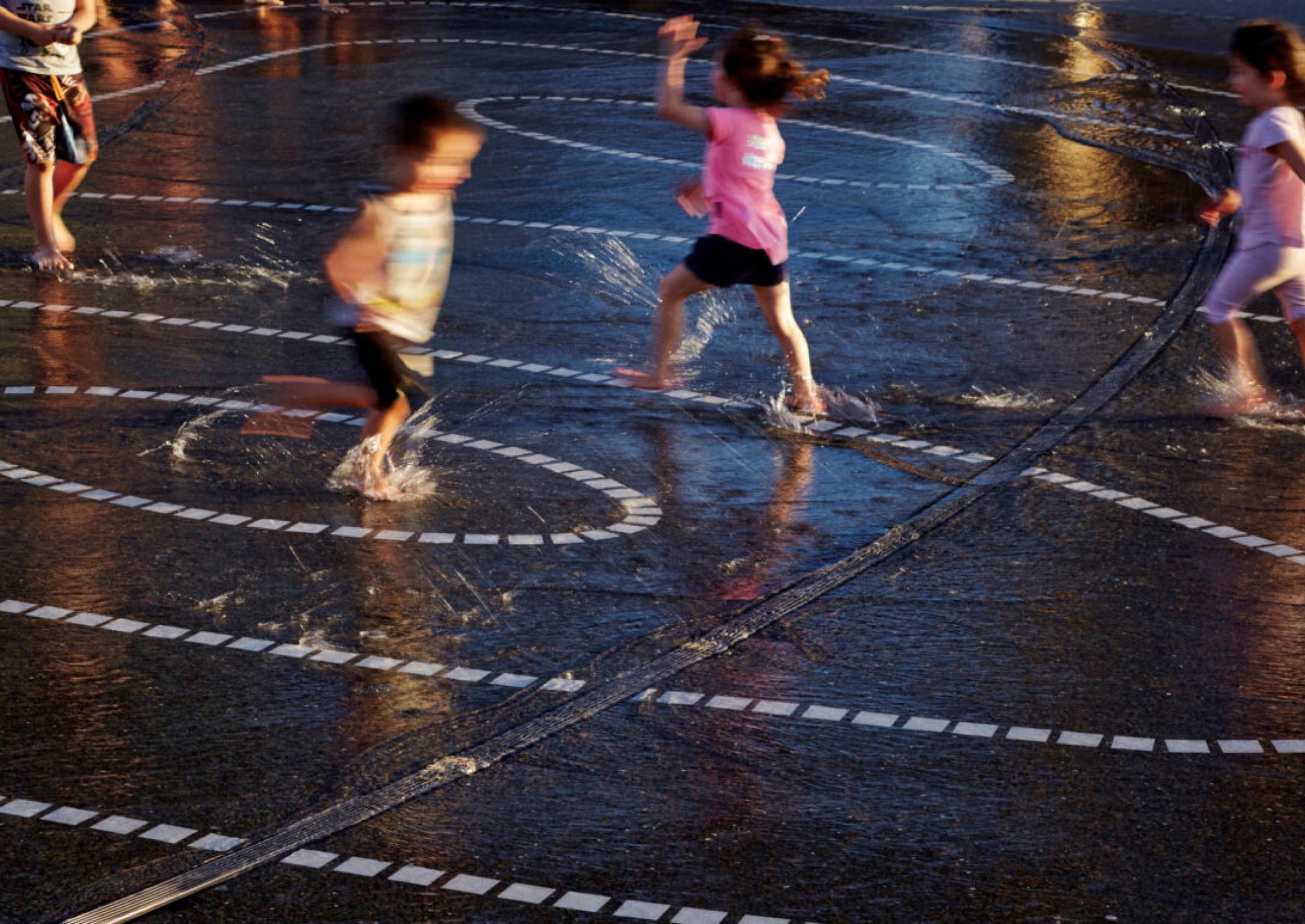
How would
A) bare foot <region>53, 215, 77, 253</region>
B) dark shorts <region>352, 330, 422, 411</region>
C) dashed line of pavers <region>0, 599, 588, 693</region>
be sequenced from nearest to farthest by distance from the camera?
dashed line of pavers <region>0, 599, 588, 693</region>
dark shorts <region>352, 330, 422, 411</region>
bare foot <region>53, 215, 77, 253</region>

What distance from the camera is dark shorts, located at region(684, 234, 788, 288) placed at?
8.52 m

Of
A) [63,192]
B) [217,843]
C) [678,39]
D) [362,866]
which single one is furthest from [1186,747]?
[63,192]

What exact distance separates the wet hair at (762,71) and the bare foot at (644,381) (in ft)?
4.57

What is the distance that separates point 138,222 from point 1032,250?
575cm

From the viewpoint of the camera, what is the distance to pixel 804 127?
1598 centimetres

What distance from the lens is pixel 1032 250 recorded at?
11.9m

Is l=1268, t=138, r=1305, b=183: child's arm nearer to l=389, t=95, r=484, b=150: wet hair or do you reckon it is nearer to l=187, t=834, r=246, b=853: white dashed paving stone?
l=389, t=95, r=484, b=150: wet hair

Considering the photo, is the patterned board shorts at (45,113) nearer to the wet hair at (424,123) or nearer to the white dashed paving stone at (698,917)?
the wet hair at (424,123)

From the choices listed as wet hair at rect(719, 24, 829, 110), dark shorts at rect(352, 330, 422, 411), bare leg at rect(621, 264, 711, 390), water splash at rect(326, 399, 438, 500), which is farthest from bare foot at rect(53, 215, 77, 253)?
wet hair at rect(719, 24, 829, 110)

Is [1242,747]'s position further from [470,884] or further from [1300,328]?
[1300,328]

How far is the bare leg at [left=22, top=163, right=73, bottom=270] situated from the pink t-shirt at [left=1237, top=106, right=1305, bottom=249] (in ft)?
21.4

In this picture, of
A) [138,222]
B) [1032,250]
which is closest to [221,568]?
[138,222]

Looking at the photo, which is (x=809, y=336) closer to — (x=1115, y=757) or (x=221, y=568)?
(x=221, y=568)

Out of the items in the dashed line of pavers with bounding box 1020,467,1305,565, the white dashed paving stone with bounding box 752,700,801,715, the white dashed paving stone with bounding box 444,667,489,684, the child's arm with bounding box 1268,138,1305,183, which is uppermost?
the child's arm with bounding box 1268,138,1305,183
